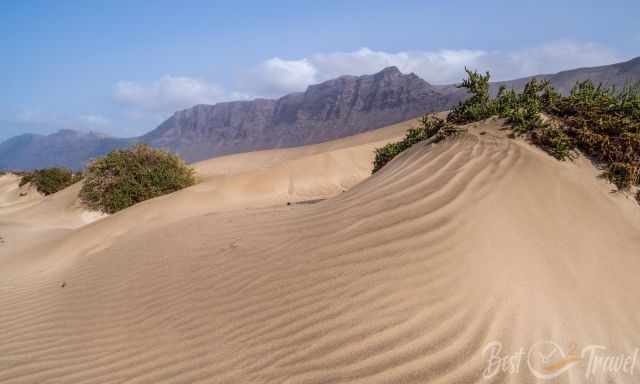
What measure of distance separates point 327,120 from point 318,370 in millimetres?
113731

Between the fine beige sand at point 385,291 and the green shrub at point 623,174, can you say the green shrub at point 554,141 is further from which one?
the green shrub at point 623,174

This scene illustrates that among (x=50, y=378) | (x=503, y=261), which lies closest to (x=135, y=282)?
(x=50, y=378)

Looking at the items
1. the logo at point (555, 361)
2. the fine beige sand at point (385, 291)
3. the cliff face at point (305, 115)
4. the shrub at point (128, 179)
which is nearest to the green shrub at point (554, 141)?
the fine beige sand at point (385, 291)

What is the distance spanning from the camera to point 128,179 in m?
12.2

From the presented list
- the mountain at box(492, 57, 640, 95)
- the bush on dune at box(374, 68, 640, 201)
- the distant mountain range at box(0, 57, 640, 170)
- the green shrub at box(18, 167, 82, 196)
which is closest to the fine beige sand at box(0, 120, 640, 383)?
the bush on dune at box(374, 68, 640, 201)

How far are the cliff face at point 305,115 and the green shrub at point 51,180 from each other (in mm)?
73300

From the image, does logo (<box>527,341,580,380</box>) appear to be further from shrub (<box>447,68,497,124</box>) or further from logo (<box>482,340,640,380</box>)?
shrub (<box>447,68,497,124</box>)

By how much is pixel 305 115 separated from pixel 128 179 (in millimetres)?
115035

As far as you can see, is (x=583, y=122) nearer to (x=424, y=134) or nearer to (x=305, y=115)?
(x=424, y=134)

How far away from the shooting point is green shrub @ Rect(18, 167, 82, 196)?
65.6 ft

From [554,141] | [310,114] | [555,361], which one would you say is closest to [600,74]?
[554,141]

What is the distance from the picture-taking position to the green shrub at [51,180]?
20.0m

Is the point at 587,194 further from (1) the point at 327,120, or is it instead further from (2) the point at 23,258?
(1) the point at 327,120

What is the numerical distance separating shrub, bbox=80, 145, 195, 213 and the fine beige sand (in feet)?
25.2
